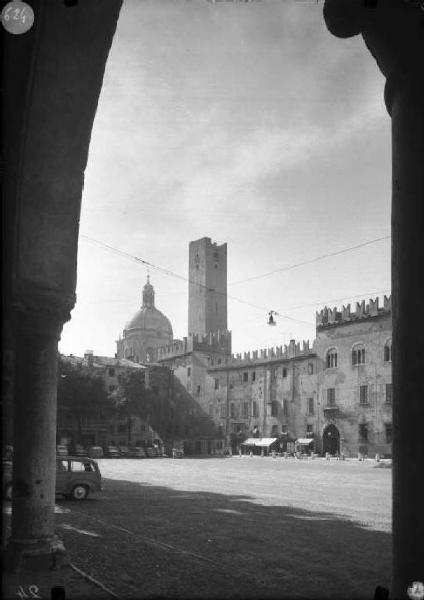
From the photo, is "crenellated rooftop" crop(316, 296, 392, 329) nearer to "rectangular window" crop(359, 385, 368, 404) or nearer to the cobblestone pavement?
"rectangular window" crop(359, 385, 368, 404)

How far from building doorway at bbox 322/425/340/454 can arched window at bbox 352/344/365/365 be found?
494 centimetres

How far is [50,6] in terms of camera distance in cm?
532

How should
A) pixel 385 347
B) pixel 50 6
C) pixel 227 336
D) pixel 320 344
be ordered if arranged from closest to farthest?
pixel 50 6, pixel 385 347, pixel 320 344, pixel 227 336

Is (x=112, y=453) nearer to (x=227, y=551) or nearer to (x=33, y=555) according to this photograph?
(x=227, y=551)

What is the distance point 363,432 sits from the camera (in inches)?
1711

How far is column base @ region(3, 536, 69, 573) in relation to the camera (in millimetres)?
6199

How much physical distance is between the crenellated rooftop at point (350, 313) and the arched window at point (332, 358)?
198 centimetres

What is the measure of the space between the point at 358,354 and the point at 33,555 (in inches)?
1613

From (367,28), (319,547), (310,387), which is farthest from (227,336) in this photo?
(367,28)

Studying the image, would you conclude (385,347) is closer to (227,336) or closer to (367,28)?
(227,336)

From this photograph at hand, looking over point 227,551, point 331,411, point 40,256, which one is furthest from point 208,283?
point 40,256

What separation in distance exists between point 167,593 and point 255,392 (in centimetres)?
4824

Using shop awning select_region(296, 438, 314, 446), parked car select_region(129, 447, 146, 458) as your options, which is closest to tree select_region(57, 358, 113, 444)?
parked car select_region(129, 447, 146, 458)

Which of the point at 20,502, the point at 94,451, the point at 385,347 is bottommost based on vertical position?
the point at 94,451
